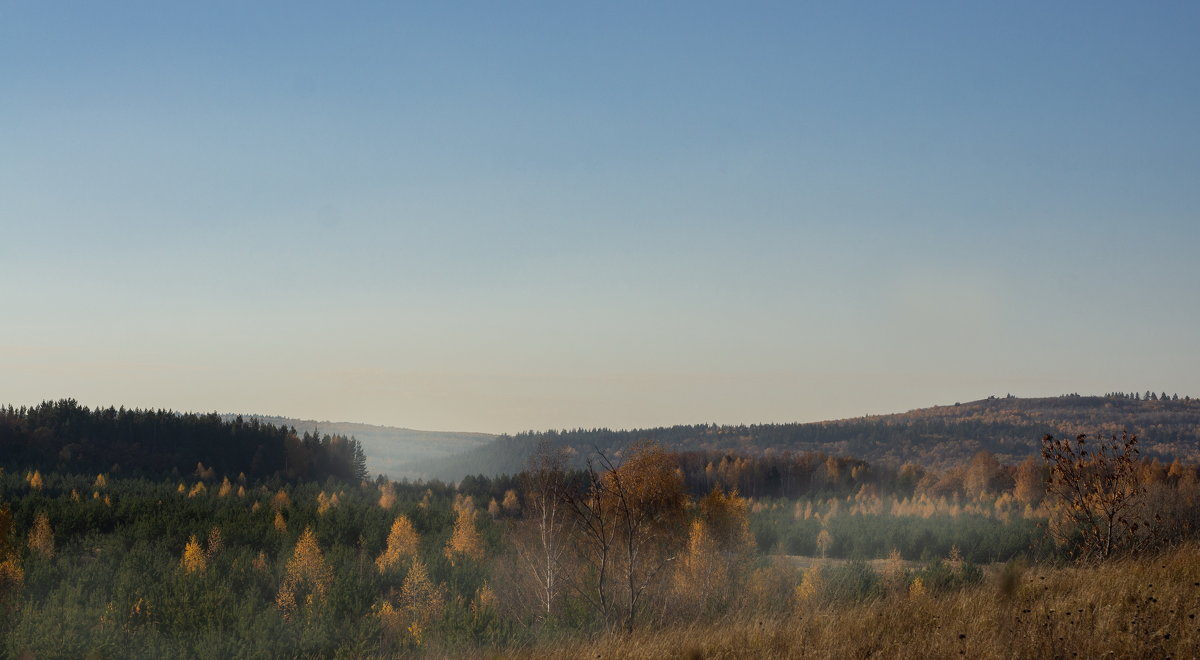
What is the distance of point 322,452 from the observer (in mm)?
176500

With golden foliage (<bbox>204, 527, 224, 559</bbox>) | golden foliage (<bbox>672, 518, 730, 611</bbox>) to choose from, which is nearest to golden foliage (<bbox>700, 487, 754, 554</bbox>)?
golden foliage (<bbox>672, 518, 730, 611</bbox>)

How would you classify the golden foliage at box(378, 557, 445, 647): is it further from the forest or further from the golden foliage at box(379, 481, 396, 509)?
the golden foliage at box(379, 481, 396, 509)

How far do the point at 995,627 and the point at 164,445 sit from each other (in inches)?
7322

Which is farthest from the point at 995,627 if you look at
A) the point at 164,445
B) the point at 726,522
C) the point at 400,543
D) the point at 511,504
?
the point at 164,445

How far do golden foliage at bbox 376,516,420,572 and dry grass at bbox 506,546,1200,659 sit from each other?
69890 mm

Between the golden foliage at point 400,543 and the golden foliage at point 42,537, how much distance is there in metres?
26.4

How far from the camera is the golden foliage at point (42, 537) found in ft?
235

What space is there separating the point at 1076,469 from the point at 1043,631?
8.05 meters

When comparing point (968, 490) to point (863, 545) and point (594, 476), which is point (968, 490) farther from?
point (594, 476)

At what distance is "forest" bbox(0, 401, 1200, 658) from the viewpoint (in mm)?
10438

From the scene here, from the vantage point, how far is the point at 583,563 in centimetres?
5925

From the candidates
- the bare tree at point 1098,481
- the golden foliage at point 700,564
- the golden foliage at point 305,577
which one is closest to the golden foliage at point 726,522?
the golden foliage at point 700,564

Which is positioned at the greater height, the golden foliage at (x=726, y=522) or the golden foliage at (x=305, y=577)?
the golden foliage at (x=726, y=522)

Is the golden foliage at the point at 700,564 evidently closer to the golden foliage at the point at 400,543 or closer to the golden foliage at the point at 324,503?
the golden foliage at the point at 400,543
